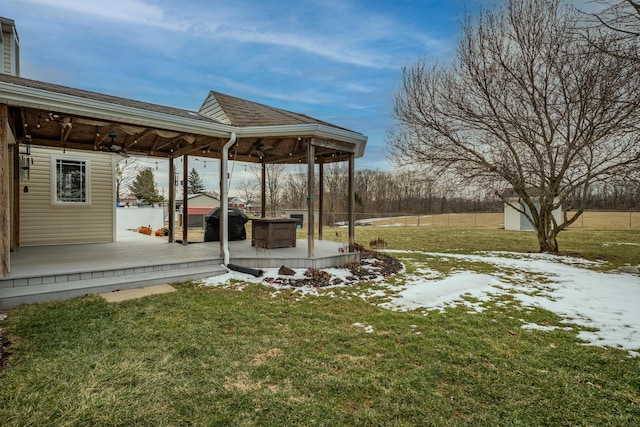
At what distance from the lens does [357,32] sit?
9539mm

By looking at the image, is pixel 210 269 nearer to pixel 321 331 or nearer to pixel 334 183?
pixel 321 331

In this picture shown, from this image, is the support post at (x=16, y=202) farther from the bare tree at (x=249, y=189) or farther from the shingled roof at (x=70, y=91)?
the bare tree at (x=249, y=189)

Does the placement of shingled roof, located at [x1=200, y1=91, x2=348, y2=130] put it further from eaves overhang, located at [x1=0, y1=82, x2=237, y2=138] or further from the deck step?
the deck step

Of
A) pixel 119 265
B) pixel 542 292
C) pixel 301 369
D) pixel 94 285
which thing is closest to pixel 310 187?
pixel 119 265

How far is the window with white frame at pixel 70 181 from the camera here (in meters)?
8.09

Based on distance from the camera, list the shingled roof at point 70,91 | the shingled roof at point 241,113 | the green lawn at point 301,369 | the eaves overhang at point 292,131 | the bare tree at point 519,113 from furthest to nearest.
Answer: the bare tree at point 519,113 < the shingled roof at point 241,113 < the eaves overhang at point 292,131 < the shingled roof at point 70,91 < the green lawn at point 301,369

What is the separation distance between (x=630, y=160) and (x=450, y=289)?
6.17 meters

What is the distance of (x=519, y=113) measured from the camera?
352 inches

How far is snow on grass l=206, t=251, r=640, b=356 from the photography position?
11.8 ft

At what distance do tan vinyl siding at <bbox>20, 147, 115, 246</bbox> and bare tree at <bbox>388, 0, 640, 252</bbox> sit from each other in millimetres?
8834

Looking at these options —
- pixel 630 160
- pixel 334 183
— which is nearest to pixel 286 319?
pixel 630 160

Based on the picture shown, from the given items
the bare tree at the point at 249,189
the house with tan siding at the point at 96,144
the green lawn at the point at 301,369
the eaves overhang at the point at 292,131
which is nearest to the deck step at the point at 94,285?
the green lawn at the point at 301,369

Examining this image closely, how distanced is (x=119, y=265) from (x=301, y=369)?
408cm

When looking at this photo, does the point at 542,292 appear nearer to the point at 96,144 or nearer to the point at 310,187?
the point at 310,187
